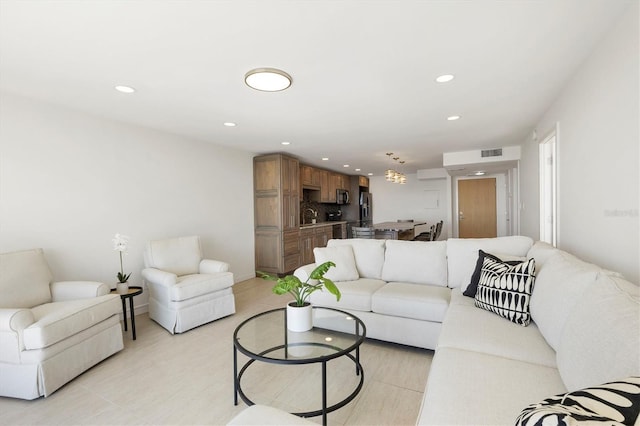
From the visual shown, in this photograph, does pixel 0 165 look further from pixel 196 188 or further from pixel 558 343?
pixel 558 343

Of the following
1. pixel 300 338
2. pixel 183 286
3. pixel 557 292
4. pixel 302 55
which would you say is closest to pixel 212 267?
pixel 183 286

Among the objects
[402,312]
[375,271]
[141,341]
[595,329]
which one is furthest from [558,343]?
[141,341]

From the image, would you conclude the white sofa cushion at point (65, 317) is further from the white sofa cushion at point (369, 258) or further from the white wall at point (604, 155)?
the white wall at point (604, 155)

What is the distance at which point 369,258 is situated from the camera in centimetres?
316

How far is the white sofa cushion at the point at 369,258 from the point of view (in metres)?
3.13

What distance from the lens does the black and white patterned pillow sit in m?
1.83

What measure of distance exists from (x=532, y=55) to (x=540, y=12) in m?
0.54

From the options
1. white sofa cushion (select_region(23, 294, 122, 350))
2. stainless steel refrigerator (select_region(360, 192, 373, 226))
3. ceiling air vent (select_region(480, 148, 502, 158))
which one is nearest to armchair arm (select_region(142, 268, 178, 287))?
white sofa cushion (select_region(23, 294, 122, 350))

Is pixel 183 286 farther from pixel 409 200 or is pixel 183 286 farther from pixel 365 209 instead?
pixel 409 200

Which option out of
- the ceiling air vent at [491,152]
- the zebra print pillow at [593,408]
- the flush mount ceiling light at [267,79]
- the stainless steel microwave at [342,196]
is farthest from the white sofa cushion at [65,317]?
the stainless steel microwave at [342,196]

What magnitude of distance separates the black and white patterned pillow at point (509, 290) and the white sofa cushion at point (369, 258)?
44.4 inches

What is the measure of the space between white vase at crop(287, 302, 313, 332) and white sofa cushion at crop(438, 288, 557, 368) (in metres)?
0.82

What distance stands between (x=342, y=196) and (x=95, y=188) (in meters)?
6.04

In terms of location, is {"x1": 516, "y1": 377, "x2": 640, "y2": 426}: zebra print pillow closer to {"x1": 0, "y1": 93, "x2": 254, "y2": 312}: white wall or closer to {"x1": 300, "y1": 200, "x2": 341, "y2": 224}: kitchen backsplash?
{"x1": 0, "y1": 93, "x2": 254, "y2": 312}: white wall
